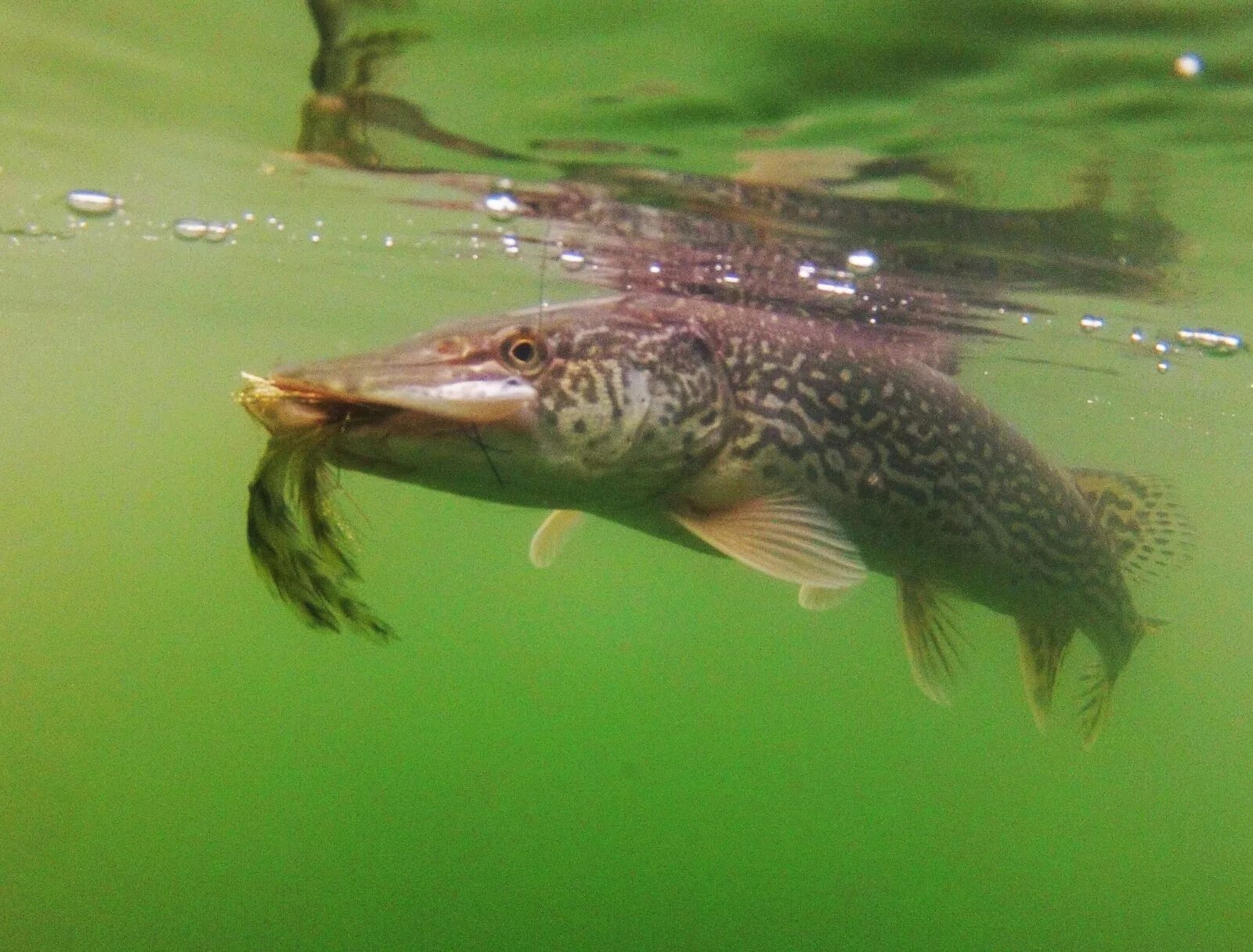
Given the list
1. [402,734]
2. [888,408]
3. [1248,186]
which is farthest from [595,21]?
[402,734]

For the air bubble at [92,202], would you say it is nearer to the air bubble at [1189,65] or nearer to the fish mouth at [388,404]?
the fish mouth at [388,404]

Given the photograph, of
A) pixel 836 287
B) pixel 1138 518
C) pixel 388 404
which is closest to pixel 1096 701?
pixel 1138 518

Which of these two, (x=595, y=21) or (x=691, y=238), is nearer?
(x=595, y=21)

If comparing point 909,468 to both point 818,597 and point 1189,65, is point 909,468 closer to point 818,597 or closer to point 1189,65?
point 818,597

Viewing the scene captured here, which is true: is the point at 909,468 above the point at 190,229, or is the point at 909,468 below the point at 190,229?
below

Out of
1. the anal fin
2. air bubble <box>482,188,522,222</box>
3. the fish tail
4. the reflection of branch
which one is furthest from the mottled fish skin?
air bubble <box>482,188,522,222</box>

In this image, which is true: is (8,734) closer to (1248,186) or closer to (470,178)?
(470,178)

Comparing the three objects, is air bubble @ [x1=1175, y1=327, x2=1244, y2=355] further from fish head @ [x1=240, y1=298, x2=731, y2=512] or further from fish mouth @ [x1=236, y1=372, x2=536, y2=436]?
fish mouth @ [x1=236, y1=372, x2=536, y2=436]
